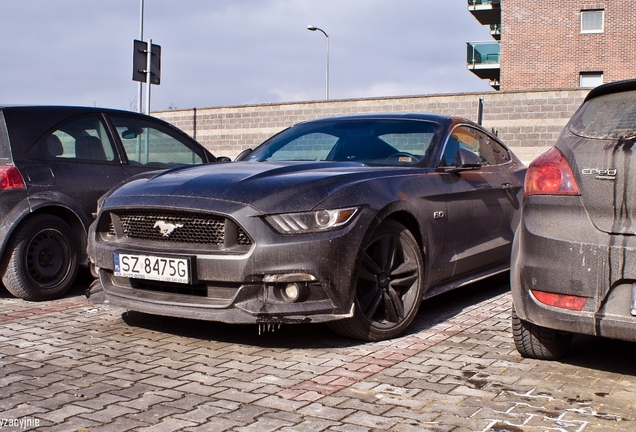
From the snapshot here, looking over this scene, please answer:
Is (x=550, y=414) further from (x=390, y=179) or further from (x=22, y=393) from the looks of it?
(x=22, y=393)

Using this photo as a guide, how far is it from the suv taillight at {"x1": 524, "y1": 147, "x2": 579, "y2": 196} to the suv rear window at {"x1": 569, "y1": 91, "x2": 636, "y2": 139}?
0.18 meters

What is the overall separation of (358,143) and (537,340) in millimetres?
2145

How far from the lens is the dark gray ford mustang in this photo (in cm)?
429

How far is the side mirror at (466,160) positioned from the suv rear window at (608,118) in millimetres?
1490

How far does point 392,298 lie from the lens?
4812 mm

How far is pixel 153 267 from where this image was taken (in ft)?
14.8

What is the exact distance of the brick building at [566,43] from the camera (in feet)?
107

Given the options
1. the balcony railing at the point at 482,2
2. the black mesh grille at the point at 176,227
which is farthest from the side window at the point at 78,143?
the balcony railing at the point at 482,2

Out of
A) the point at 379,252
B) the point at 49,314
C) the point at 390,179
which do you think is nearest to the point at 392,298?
the point at 379,252

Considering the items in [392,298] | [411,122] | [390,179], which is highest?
[411,122]

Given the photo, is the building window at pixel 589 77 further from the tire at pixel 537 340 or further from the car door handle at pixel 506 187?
the tire at pixel 537 340

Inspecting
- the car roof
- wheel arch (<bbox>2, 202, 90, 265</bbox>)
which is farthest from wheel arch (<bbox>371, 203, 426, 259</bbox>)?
wheel arch (<bbox>2, 202, 90, 265</bbox>)

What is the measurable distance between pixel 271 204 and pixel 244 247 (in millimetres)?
280

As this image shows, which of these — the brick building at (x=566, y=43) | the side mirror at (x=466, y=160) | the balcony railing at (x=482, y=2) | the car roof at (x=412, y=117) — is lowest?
the side mirror at (x=466, y=160)
